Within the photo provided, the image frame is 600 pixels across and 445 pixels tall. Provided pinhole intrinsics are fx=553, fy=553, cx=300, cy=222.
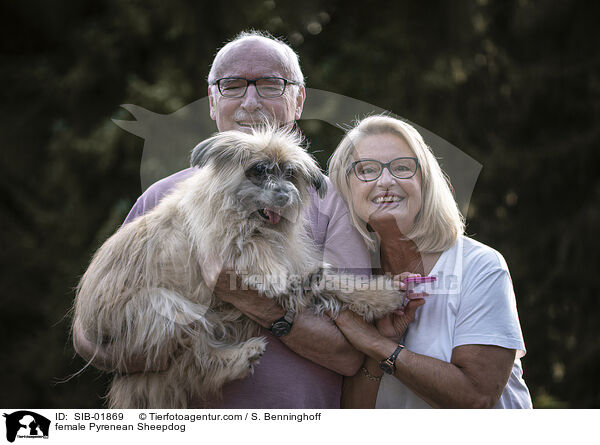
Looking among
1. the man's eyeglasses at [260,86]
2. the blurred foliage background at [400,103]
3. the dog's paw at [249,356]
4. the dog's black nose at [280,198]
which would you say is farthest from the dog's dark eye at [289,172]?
the blurred foliage background at [400,103]

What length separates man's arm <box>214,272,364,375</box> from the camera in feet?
7.73

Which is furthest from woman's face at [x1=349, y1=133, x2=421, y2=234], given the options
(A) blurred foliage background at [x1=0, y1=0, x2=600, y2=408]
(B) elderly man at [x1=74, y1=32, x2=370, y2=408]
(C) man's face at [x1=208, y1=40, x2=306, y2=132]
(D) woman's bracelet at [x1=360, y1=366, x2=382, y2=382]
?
(A) blurred foliage background at [x1=0, y1=0, x2=600, y2=408]

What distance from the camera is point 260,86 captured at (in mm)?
2752

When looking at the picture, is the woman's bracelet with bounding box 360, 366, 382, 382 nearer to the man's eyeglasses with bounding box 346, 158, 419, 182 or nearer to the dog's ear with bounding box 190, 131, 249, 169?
the man's eyeglasses with bounding box 346, 158, 419, 182

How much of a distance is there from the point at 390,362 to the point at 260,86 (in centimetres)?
146

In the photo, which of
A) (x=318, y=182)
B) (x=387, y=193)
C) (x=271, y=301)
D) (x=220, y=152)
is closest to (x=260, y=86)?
(x=220, y=152)

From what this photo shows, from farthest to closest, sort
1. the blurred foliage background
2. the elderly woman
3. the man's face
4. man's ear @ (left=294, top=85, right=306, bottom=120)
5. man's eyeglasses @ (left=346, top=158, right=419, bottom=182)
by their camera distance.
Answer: the blurred foliage background < man's ear @ (left=294, top=85, right=306, bottom=120) < the man's face < man's eyeglasses @ (left=346, top=158, right=419, bottom=182) < the elderly woman

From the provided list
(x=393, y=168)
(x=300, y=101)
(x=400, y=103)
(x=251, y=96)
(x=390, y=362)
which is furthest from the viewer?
(x=400, y=103)

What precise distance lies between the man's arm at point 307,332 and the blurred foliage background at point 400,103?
2.99 metres

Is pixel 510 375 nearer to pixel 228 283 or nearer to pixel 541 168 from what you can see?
pixel 228 283

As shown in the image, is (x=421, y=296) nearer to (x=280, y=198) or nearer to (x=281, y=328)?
(x=281, y=328)

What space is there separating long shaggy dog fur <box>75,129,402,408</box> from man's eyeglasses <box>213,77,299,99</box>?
0.32 m
